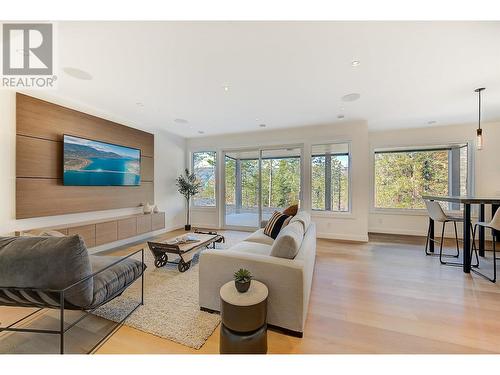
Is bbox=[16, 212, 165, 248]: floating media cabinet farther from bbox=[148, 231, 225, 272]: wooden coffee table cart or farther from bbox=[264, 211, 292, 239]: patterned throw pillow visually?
bbox=[264, 211, 292, 239]: patterned throw pillow

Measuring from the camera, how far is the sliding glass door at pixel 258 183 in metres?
5.34

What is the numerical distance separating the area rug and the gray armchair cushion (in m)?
0.65

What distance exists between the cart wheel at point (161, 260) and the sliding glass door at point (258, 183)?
Answer: 2.87 metres

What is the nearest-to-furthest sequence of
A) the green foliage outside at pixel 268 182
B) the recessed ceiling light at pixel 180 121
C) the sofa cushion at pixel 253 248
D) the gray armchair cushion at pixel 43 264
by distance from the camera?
the gray armchair cushion at pixel 43 264
the sofa cushion at pixel 253 248
the recessed ceiling light at pixel 180 121
the green foliage outside at pixel 268 182

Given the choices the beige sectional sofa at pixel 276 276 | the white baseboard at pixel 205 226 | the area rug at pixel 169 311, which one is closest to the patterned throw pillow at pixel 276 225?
the beige sectional sofa at pixel 276 276

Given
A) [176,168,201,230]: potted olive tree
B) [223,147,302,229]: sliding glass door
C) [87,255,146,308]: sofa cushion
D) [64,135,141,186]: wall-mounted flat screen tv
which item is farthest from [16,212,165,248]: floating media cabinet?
[223,147,302,229]: sliding glass door

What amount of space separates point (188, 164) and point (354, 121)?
4505 millimetres

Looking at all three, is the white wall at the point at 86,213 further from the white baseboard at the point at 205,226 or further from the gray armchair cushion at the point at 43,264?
the gray armchair cushion at the point at 43,264

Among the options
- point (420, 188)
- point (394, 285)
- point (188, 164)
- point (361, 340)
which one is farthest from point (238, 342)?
point (420, 188)

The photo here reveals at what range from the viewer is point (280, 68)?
247cm

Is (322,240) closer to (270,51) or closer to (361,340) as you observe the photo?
(361,340)

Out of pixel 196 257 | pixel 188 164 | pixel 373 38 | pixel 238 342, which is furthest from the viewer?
pixel 188 164

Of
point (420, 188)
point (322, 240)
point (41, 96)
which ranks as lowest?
point (322, 240)

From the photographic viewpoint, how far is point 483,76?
264 centimetres
